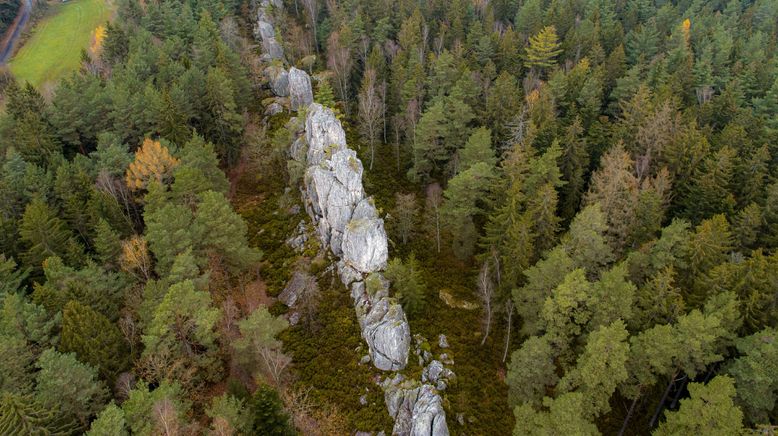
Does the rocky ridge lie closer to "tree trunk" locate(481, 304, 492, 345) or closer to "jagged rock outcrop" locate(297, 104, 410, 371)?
"jagged rock outcrop" locate(297, 104, 410, 371)

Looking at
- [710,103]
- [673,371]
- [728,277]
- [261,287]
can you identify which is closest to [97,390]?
[261,287]

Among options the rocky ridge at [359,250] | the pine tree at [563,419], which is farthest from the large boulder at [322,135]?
the pine tree at [563,419]

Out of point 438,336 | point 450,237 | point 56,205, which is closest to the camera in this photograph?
point 438,336

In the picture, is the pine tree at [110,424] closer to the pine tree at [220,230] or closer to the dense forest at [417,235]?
the dense forest at [417,235]

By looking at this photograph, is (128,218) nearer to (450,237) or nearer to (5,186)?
(5,186)

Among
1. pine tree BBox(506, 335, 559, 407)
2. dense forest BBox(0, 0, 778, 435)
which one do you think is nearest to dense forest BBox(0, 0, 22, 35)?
dense forest BBox(0, 0, 778, 435)

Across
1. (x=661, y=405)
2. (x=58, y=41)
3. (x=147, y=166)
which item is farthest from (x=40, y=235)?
(x=58, y=41)

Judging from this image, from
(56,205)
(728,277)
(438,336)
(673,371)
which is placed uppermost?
(56,205)
